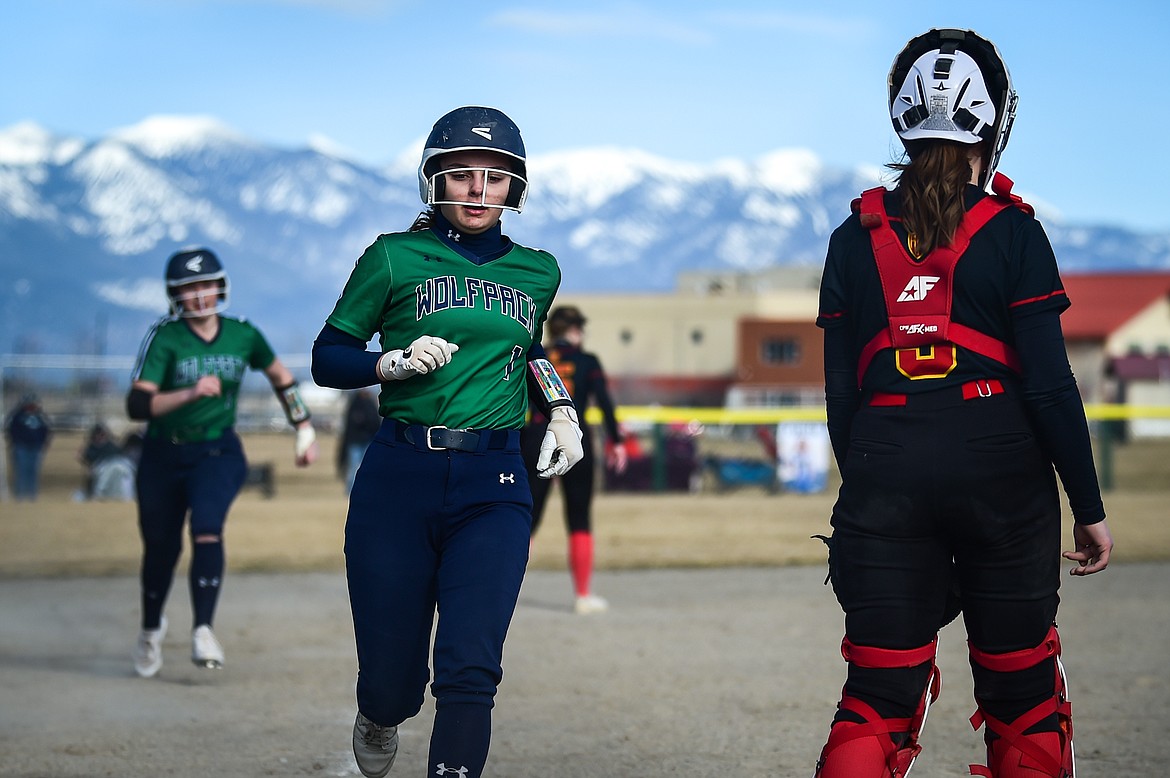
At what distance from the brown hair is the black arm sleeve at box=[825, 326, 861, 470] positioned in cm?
36

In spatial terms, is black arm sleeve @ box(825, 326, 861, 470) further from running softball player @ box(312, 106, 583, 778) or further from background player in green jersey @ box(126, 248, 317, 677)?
background player in green jersey @ box(126, 248, 317, 677)

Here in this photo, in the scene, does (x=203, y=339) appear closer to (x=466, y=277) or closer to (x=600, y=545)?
(x=466, y=277)

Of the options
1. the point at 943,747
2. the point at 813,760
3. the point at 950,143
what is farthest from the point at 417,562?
the point at 943,747

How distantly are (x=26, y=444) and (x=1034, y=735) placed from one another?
23.7 meters

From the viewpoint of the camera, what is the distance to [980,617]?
13.0ft

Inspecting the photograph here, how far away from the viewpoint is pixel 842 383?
13.6ft

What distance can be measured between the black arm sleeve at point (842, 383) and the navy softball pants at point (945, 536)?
13 cm

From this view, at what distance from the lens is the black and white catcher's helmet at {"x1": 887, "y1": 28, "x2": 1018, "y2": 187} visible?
13.1 ft

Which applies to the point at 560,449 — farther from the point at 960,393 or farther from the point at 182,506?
the point at 182,506

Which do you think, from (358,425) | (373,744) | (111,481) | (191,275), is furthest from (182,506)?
(111,481)

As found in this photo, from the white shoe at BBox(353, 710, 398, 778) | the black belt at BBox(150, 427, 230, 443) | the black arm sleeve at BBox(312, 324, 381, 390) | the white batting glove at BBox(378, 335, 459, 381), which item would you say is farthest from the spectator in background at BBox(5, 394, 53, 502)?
the white batting glove at BBox(378, 335, 459, 381)

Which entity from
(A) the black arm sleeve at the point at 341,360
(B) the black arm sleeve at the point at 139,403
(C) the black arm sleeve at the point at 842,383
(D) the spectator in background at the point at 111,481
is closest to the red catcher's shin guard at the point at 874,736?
(C) the black arm sleeve at the point at 842,383

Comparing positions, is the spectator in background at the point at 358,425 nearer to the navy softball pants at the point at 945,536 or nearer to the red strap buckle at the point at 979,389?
the navy softball pants at the point at 945,536

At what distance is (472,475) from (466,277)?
1.94 ft
